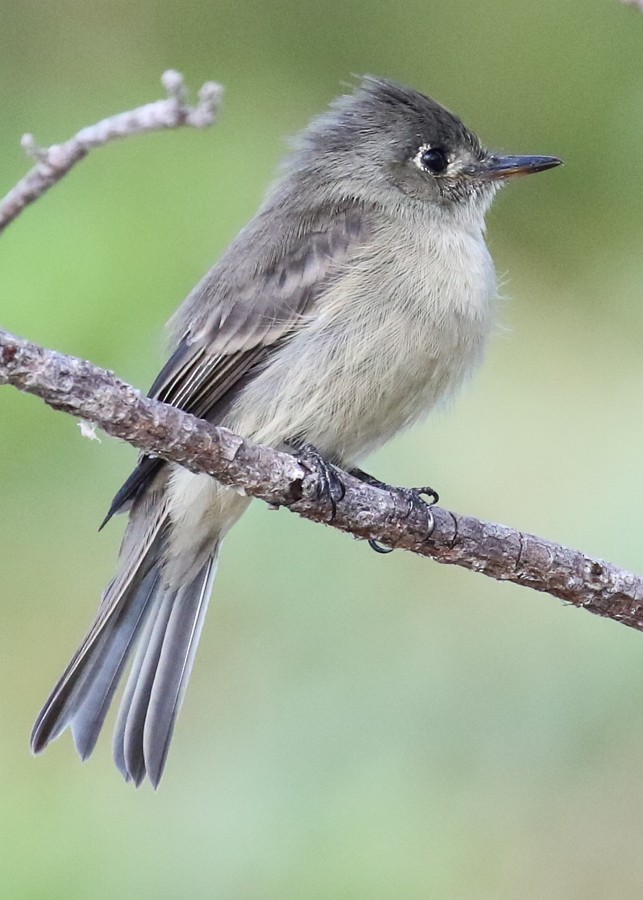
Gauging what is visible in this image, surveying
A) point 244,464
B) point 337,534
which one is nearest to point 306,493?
point 244,464

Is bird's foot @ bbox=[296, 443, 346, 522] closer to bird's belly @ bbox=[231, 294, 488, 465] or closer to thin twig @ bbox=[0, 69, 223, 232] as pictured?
bird's belly @ bbox=[231, 294, 488, 465]

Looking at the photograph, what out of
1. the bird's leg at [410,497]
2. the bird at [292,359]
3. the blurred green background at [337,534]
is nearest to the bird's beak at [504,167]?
the bird at [292,359]

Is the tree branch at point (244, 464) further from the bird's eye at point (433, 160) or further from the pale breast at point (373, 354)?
the bird's eye at point (433, 160)

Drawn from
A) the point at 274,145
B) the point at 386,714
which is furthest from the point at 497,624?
the point at 274,145

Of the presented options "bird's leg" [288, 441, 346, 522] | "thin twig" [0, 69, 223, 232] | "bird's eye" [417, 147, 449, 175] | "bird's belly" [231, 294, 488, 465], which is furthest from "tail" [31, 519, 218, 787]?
"thin twig" [0, 69, 223, 232]

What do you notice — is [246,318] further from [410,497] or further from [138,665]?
[138,665]
